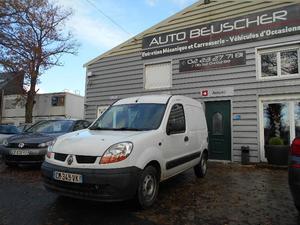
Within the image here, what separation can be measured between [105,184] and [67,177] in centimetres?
63

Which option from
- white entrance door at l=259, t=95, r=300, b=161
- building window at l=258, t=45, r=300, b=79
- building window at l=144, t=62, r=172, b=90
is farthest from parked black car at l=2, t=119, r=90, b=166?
building window at l=258, t=45, r=300, b=79

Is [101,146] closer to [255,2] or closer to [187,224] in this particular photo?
[187,224]

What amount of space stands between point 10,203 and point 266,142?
8.04 meters

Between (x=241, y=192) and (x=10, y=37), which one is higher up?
(x=10, y=37)

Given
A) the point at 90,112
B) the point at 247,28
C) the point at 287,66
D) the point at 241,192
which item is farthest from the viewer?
the point at 90,112

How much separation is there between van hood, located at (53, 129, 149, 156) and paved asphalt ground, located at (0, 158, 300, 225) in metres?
0.97

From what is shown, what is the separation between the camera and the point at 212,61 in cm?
1067

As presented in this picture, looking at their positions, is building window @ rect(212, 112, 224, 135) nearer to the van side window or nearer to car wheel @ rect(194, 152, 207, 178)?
car wheel @ rect(194, 152, 207, 178)

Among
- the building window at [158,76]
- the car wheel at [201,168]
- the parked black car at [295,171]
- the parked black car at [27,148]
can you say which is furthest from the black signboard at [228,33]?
the parked black car at [295,171]

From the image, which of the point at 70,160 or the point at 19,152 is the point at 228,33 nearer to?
the point at 19,152

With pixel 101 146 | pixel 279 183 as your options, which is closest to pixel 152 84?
pixel 279 183

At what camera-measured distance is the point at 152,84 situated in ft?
39.6

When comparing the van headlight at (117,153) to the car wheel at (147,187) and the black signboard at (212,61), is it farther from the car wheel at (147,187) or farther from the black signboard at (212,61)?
the black signboard at (212,61)

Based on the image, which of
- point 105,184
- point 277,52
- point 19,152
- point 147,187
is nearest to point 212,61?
point 277,52
